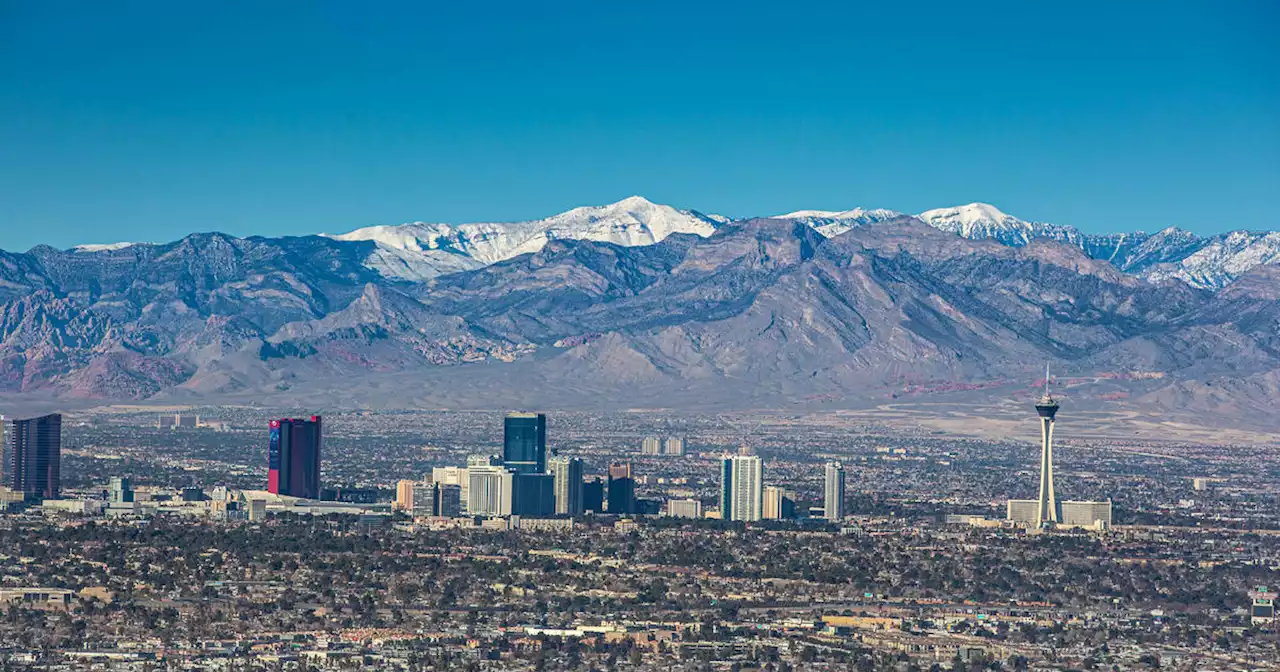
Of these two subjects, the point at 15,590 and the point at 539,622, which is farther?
the point at 15,590

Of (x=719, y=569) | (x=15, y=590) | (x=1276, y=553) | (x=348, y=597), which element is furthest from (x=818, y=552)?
(x=15, y=590)

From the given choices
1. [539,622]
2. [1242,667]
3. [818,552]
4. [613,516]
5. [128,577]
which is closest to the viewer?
[1242,667]

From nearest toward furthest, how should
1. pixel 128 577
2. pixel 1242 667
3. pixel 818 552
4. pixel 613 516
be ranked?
pixel 1242 667 → pixel 128 577 → pixel 818 552 → pixel 613 516

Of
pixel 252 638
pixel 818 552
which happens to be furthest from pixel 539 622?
pixel 818 552

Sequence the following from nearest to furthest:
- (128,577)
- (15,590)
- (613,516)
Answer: (15,590), (128,577), (613,516)

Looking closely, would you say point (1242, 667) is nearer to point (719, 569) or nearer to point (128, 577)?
point (719, 569)

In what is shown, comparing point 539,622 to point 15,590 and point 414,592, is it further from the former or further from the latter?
point 15,590

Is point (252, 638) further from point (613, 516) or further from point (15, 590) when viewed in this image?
point (613, 516)

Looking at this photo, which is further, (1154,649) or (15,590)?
(15,590)

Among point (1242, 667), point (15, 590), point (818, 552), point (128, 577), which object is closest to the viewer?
point (1242, 667)
